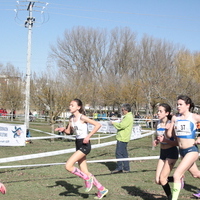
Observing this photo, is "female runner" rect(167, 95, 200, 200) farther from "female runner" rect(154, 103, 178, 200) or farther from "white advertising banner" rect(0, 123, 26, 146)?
"white advertising banner" rect(0, 123, 26, 146)

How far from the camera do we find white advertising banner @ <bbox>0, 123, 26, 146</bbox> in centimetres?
1616

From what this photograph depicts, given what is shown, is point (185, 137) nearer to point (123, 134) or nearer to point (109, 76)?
point (123, 134)

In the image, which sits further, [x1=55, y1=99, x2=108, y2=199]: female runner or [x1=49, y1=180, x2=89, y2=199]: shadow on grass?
[x1=49, y1=180, x2=89, y2=199]: shadow on grass

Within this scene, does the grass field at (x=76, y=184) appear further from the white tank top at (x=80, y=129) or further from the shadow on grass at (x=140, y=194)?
the white tank top at (x=80, y=129)

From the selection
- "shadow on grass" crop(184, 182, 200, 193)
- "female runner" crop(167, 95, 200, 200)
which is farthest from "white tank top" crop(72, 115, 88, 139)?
"shadow on grass" crop(184, 182, 200, 193)

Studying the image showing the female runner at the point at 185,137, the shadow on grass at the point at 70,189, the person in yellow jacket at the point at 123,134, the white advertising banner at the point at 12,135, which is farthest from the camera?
the white advertising banner at the point at 12,135

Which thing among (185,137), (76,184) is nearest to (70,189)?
(76,184)

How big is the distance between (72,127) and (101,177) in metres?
2.47

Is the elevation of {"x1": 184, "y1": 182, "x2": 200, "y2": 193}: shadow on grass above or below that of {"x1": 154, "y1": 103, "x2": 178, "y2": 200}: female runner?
below

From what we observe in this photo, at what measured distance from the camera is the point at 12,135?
1639cm

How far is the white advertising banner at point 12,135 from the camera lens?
16156 mm

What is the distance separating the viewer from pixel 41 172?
930 cm

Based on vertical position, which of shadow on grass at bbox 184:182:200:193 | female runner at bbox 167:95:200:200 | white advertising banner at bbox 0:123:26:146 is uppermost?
female runner at bbox 167:95:200:200

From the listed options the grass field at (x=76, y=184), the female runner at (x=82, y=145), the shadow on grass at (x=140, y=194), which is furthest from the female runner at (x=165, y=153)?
the female runner at (x=82, y=145)
